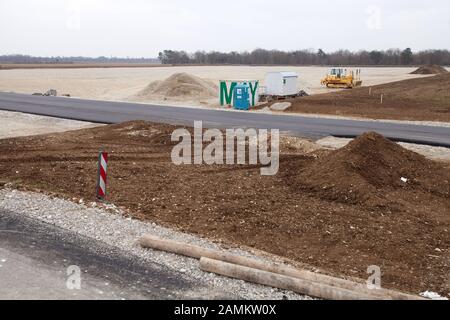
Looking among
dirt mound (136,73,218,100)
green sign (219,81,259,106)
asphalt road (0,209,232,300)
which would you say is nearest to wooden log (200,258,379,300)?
asphalt road (0,209,232,300)

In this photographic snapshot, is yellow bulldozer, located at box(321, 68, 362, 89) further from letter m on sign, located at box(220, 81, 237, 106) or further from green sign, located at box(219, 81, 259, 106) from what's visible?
letter m on sign, located at box(220, 81, 237, 106)

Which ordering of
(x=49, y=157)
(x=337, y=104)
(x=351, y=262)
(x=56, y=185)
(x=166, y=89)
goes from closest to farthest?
(x=351, y=262) < (x=56, y=185) < (x=49, y=157) < (x=337, y=104) < (x=166, y=89)

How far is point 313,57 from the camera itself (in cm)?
15625

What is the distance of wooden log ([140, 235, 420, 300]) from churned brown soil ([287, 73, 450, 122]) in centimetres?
2204

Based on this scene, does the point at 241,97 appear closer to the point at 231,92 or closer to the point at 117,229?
the point at 231,92

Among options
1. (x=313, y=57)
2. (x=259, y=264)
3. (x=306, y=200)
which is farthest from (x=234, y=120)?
(x=313, y=57)

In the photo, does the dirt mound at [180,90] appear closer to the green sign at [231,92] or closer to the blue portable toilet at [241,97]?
the green sign at [231,92]

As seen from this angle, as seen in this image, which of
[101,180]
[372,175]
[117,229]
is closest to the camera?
[117,229]

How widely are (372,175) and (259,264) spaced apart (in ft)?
20.6

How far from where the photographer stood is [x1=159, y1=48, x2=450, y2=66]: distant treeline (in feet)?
436

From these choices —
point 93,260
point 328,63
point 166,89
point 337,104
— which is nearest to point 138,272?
point 93,260
